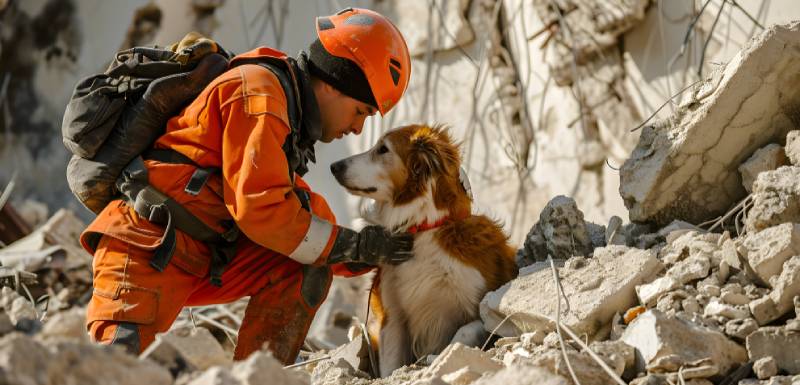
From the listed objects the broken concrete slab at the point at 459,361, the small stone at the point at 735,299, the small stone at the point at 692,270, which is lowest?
the broken concrete slab at the point at 459,361

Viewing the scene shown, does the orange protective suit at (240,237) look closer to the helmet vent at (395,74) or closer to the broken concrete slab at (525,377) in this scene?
the helmet vent at (395,74)

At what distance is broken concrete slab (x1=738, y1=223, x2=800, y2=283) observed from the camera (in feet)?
10.1

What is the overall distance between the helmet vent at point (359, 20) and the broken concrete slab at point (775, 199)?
1501 millimetres

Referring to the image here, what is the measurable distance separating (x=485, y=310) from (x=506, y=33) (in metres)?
4.26

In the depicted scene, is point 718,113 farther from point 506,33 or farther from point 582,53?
point 506,33

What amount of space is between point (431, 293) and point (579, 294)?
2.33 feet

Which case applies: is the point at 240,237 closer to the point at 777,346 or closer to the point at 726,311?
the point at 726,311


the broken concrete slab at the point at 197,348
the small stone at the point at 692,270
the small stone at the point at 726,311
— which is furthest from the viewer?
the small stone at the point at 692,270

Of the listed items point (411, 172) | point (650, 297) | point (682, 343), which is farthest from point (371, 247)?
point (682, 343)

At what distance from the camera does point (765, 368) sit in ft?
9.17

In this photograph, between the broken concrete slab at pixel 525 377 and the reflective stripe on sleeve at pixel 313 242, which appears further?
the reflective stripe on sleeve at pixel 313 242

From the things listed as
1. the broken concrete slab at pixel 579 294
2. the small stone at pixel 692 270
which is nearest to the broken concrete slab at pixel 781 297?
the small stone at pixel 692 270

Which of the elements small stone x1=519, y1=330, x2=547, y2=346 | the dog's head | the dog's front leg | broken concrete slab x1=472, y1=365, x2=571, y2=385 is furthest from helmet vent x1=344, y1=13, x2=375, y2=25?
broken concrete slab x1=472, y1=365, x2=571, y2=385

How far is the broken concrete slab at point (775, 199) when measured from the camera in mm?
3363
